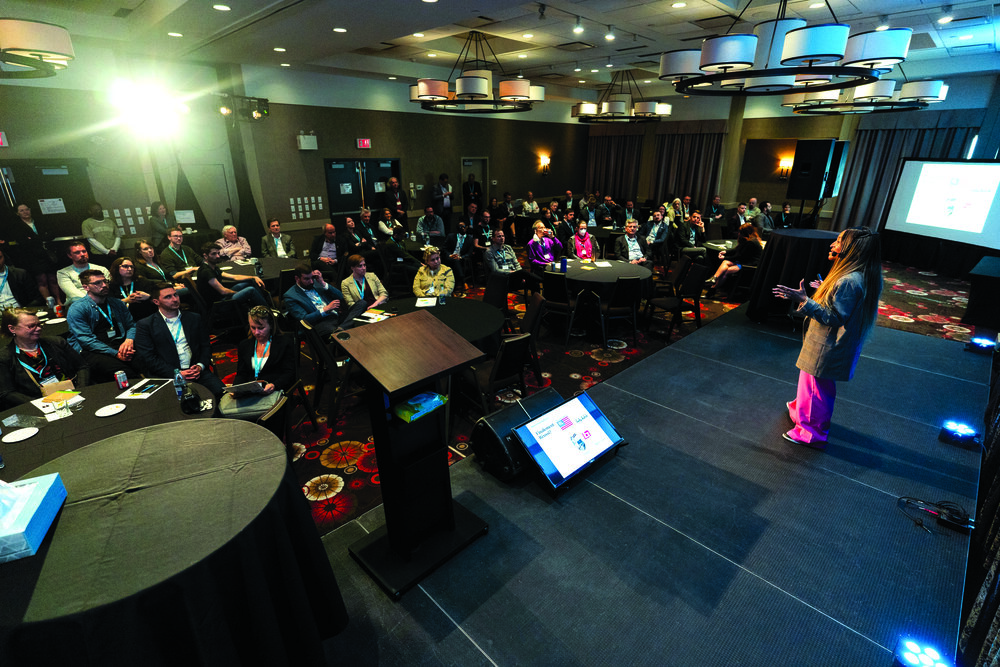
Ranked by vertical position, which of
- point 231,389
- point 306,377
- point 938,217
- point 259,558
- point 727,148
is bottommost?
point 306,377

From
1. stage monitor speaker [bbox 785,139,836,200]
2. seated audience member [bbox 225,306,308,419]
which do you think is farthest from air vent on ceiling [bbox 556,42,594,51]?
seated audience member [bbox 225,306,308,419]

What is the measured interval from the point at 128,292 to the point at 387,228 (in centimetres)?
469

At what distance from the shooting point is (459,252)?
8.42m

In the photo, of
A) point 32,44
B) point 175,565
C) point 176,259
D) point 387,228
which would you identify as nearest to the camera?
point 175,565

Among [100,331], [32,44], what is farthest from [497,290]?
[32,44]

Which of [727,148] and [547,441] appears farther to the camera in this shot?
[727,148]

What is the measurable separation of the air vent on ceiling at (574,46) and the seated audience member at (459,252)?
3.89 meters

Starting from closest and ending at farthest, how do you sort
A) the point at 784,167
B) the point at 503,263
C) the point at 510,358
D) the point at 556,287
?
1. the point at 510,358
2. the point at 556,287
3. the point at 503,263
4. the point at 784,167

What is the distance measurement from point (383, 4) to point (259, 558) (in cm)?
528

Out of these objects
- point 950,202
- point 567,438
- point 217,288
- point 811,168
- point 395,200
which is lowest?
point 567,438

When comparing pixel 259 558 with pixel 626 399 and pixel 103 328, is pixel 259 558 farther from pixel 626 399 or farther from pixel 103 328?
pixel 103 328

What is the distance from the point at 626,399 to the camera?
4.41 m

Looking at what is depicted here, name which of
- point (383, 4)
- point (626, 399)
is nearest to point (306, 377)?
point (626, 399)

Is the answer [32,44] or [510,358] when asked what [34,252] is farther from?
[510,358]
